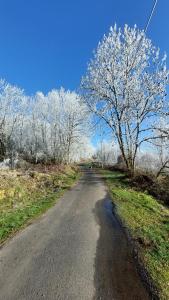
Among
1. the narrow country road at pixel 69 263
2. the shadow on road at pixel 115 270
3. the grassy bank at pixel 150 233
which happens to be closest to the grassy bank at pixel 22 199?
the narrow country road at pixel 69 263

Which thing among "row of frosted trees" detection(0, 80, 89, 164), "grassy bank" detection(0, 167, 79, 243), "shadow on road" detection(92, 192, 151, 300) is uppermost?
"row of frosted trees" detection(0, 80, 89, 164)

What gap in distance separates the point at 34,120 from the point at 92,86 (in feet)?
81.1

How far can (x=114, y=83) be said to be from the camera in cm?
2384

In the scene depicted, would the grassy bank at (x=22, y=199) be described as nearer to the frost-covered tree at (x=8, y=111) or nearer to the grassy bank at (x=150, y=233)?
the grassy bank at (x=150, y=233)

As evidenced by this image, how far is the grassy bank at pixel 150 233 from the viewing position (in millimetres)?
5395

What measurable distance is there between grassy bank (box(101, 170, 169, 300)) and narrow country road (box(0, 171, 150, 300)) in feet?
1.30

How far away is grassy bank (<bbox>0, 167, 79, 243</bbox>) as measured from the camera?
28.7ft

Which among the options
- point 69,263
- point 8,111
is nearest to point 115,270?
point 69,263

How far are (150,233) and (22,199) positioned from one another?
6816 millimetres

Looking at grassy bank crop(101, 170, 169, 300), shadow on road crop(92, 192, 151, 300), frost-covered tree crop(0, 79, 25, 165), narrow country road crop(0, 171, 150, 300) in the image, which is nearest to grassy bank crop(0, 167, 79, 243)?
narrow country road crop(0, 171, 150, 300)

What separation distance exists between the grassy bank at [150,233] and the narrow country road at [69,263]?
0.40 meters

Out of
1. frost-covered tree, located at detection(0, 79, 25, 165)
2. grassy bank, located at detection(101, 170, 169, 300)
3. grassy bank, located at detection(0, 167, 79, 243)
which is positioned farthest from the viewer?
frost-covered tree, located at detection(0, 79, 25, 165)

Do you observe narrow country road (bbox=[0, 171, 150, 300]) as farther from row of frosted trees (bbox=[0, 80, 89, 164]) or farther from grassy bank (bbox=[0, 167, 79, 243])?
row of frosted trees (bbox=[0, 80, 89, 164])

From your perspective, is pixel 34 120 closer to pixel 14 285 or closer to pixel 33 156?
pixel 33 156
